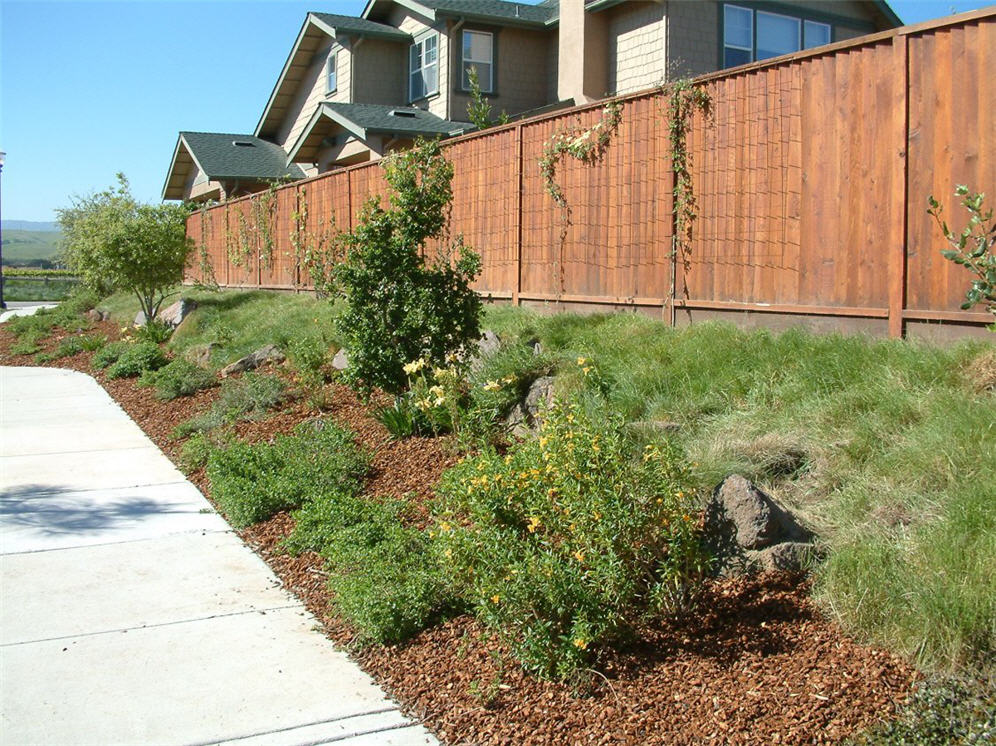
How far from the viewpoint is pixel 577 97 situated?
2161 cm

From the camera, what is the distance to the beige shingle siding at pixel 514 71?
2389 cm

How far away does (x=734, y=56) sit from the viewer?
20.8 metres

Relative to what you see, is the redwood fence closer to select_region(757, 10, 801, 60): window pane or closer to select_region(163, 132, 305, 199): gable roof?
select_region(757, 10, 801, 60): window pane

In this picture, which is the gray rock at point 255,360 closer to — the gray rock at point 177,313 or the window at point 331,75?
the gray rock at point 177,313

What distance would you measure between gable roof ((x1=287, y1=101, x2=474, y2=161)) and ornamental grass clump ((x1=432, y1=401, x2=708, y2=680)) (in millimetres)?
17631

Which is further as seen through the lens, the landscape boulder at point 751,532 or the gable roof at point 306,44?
the gable roof at point 306,44

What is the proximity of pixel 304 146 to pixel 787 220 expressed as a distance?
20.2 meters

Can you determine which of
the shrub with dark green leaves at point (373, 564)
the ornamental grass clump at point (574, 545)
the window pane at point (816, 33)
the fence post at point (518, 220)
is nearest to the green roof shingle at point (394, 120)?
the window pane at point (816, 33)

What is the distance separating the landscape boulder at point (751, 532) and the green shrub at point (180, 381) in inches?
317

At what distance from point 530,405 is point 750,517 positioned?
2.86 m

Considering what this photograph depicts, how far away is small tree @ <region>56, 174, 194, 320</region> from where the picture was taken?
17.2 m

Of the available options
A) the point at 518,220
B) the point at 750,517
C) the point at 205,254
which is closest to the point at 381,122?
the point at 205,254

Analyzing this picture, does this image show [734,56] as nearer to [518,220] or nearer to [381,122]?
[381,122]

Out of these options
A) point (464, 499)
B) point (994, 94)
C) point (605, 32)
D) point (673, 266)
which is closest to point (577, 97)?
point (605, 32)
